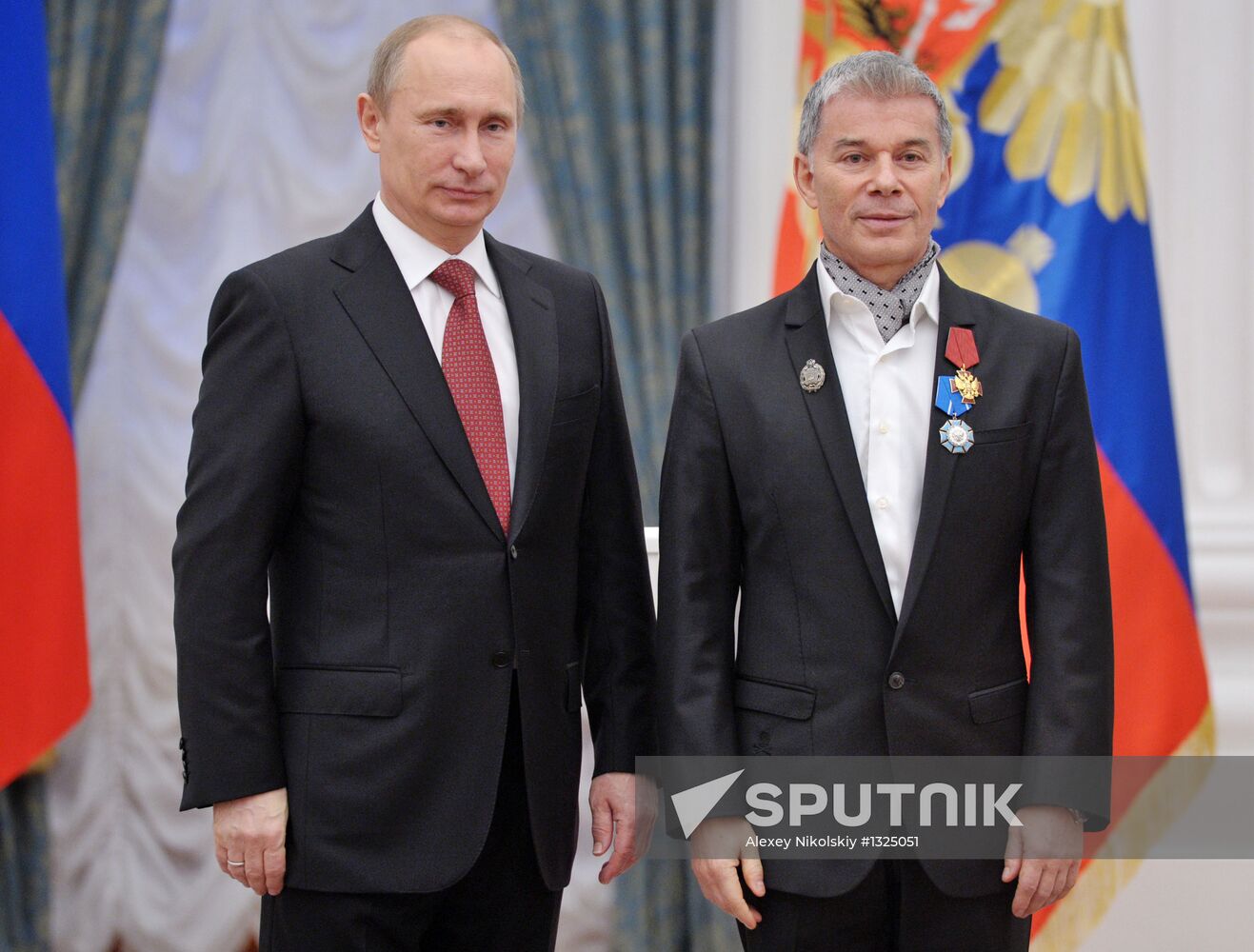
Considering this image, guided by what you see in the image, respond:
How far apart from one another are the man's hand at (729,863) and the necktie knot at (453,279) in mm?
788

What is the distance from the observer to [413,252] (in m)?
1.80

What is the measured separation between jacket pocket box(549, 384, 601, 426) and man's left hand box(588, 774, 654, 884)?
1.69 ft

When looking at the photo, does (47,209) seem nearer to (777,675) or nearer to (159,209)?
(159,209)

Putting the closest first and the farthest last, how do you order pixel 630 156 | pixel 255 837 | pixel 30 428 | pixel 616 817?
pixel 255 837 → pixel 616 817 → pixel 30 428 → pixel 630 156

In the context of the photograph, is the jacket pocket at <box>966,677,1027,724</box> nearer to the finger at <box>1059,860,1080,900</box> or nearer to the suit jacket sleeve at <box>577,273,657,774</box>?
the finger at <box>1059,860,1080,900</box>

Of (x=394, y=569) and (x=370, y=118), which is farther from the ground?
(x=370, y=118)

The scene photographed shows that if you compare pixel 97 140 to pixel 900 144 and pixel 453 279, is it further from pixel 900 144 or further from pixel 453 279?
pixel 900 144

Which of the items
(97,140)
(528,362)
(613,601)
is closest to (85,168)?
(97,140)

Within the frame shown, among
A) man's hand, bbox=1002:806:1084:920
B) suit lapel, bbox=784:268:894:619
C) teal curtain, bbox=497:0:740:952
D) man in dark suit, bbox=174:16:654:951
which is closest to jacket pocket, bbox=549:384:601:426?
man in dark suit, bbox=174:16:654:951

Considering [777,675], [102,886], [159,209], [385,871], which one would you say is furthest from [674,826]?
[159,209]

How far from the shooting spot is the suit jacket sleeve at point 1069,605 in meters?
1.66

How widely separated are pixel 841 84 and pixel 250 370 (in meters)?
0.87

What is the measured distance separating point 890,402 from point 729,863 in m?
0.64

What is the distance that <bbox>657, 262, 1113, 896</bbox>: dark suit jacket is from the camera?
1.66 m
